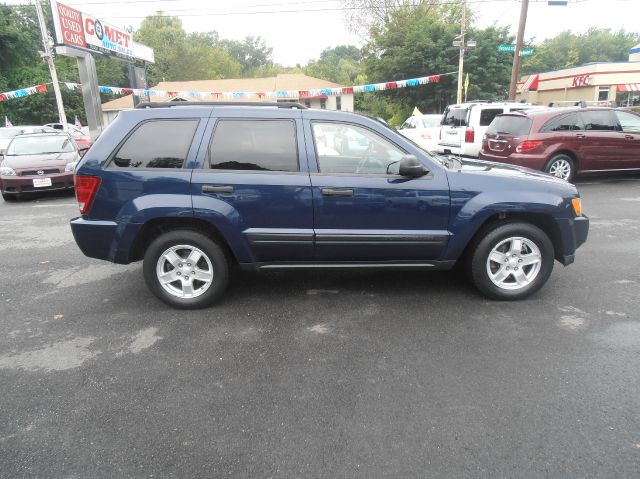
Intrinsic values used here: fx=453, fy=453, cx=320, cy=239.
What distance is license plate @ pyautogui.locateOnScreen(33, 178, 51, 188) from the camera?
32.5ft

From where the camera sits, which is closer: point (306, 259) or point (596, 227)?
point (306, 259)

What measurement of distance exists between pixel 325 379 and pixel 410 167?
185 centimetres

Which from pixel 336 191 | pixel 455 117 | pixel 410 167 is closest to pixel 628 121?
pixel 455 117

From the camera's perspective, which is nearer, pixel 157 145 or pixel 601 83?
pixel 157 145

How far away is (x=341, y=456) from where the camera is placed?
7.73 feet

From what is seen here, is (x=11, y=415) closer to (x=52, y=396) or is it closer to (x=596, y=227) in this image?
(x=52, y=396)

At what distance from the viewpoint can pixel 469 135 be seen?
12.2 m

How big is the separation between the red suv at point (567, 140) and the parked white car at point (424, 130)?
4089mm

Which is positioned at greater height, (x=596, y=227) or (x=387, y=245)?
(x=387, y=245)

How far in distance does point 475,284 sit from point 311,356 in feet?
5.91

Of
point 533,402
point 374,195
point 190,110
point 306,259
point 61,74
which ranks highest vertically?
point 61,74

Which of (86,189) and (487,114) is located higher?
(487,114)

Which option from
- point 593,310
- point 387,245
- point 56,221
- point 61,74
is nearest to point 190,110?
point 387,245

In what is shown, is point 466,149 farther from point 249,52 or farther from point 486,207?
point 249,52
